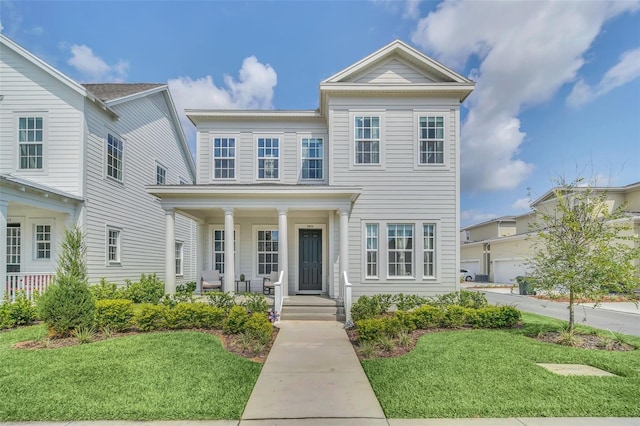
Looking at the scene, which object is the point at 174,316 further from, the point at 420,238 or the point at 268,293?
the point at 420,238

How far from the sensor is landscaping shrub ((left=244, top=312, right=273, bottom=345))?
271 inches

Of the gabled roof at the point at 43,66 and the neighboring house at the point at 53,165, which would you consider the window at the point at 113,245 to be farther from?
the gabled roof at the point at 43,66

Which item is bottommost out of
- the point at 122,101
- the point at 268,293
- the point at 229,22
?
the point at 268,293

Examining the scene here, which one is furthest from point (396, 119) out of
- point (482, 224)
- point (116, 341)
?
point (482, 224)

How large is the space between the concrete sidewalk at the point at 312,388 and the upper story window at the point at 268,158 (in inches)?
264

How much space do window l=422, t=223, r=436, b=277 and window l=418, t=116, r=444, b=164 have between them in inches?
87.5

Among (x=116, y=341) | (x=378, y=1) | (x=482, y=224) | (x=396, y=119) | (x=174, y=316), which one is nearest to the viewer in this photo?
(x=116, y=341)

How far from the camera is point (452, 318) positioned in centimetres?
812

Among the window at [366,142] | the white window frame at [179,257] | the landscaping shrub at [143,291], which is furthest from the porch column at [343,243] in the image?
the white window frame at [179,257]

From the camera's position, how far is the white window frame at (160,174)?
1606 cm

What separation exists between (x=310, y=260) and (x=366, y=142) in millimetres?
4710

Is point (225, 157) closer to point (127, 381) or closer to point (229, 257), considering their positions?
Answer: point (229, 257)

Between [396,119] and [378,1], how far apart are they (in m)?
4.56

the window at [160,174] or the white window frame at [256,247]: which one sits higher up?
the window at [160,174]
